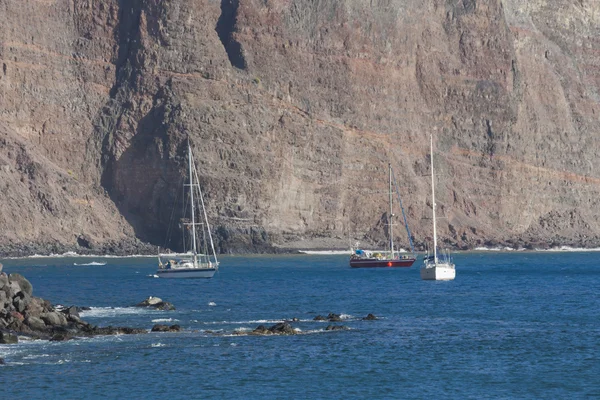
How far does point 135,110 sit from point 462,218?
43.3m

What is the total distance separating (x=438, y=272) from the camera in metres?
87.6

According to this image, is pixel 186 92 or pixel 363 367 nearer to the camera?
pixel 363 367

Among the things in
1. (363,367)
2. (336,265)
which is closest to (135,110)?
(336,265)

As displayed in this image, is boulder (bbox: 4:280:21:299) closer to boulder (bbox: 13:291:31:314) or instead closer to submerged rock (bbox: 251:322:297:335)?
boulder (bbox: 13:291:31:314)

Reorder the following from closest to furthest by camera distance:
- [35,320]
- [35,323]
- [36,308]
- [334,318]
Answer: [35,323]
[35,320]
[36,308]
[334,318]

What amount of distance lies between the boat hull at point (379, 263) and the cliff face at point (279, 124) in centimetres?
2551

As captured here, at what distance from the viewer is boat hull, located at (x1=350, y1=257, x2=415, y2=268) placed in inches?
4395

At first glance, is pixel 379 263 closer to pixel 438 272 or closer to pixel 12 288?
pixel 438 272

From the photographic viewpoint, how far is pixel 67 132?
139 m

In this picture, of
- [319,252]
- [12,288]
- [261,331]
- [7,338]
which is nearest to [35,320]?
[12,288]

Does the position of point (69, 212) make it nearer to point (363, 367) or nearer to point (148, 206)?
point (148, 206)

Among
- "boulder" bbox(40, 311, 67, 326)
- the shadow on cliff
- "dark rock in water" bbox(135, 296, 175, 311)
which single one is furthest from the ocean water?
the shadow on cliff

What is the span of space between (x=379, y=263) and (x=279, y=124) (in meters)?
35.7

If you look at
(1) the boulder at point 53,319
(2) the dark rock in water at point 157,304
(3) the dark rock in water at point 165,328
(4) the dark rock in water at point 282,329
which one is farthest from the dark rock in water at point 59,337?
(2) the dark rock in water at point 157,304
